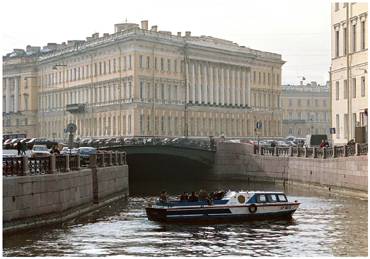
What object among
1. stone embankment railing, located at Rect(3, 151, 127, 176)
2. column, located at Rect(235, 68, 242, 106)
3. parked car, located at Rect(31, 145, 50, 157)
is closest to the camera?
stone embankment railing, located at Rect(3, 151, 127, 176)

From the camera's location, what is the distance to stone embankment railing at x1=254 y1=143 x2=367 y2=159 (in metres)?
38.0

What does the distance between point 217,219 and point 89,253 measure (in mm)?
8375

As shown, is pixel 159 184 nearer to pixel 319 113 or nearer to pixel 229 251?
pixel 229 251

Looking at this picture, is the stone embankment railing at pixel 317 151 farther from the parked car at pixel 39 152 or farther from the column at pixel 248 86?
the column at pixel 248 86

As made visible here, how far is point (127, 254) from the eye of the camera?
69.1 feet

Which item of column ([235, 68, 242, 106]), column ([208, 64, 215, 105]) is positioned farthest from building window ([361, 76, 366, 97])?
column ([235, 68, 242, 106])

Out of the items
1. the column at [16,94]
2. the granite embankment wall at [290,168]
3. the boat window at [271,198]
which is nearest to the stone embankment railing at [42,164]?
the boat window at [271,198]

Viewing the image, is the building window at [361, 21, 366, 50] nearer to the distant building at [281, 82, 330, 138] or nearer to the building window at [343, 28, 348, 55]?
the building window at [343, 28, 348, 55]

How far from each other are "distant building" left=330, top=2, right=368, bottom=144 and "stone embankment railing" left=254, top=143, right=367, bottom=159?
9.42 ft

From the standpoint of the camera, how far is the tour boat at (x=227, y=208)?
28.5 m

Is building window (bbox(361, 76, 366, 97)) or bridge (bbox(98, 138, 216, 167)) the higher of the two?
building window (bbox(361, 76, 366, 97))

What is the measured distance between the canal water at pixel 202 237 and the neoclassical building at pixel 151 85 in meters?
49.9

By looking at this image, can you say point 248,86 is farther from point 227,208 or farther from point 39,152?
point 227,208

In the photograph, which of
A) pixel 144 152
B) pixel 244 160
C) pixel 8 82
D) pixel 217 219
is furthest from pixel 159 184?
pixel 8 82
